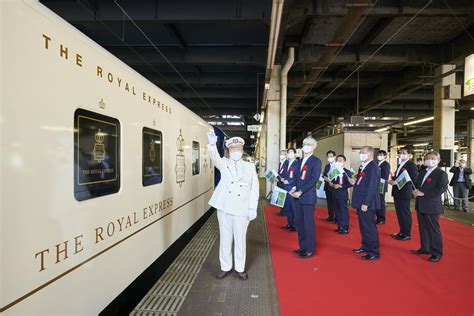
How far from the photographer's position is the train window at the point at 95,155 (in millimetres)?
1960

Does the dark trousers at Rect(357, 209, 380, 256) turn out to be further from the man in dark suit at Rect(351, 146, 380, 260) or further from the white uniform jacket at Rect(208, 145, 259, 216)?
the white uniform jacket at Rect(208, 145, 259, 216)

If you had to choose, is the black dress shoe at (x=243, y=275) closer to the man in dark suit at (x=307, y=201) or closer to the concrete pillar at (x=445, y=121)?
the man in dark suit at (x=307, y=201)

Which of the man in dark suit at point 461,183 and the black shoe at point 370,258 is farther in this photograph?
the man in dark suit at point 461,183

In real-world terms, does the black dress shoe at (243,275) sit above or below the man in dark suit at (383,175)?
below

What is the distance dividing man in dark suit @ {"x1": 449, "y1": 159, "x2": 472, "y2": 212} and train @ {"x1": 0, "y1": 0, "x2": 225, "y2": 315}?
30.4 feet

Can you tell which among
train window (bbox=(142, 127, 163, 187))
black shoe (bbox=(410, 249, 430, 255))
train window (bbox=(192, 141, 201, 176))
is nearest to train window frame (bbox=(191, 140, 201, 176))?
train window (bbox=(192, 141, 201, 176))

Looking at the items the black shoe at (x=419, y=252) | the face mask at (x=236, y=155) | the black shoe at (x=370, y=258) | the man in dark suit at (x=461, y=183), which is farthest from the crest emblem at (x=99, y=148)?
the man in dark suit at (x=461, y=183)

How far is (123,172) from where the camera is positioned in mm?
2592

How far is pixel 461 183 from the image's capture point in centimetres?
855

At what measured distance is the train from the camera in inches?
56.6

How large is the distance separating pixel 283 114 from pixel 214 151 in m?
7.04

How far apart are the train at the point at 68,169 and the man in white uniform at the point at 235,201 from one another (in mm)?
833

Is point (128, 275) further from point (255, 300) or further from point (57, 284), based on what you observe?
point (255, 300)

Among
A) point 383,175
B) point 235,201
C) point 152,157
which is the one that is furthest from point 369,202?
point 152,157
